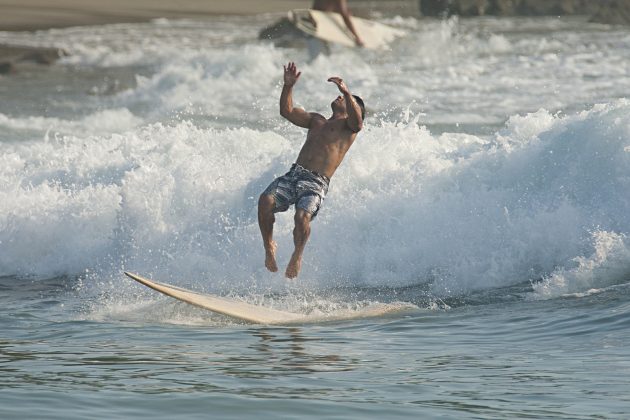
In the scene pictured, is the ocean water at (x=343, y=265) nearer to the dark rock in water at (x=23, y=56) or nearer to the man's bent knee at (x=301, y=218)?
the man's bent knee at (x=301, y=218)

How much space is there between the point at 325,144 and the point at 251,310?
57.0 inches

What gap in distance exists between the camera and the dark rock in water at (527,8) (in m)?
32.2

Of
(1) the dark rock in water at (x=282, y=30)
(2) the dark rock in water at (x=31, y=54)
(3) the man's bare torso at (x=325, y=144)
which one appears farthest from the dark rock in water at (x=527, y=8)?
(3) the man's bare torso at (x=325, y=144)

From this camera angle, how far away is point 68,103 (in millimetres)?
25562

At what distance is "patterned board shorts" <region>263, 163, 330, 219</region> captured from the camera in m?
9.63

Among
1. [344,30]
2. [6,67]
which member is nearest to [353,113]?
[344,30]

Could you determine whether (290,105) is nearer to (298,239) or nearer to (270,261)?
(298,239)

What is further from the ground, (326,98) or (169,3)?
(169,3)

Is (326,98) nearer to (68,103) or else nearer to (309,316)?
(68,103)

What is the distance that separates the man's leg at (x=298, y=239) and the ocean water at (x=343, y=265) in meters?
0.60

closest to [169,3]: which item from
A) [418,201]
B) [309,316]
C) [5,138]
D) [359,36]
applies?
[359,36]

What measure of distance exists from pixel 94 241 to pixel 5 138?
7.51 meters

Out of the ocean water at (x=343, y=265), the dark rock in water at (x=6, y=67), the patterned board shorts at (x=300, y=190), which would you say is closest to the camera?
the ocean water at (x=343, y=265)

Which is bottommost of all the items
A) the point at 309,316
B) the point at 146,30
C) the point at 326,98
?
the point at 309,316
